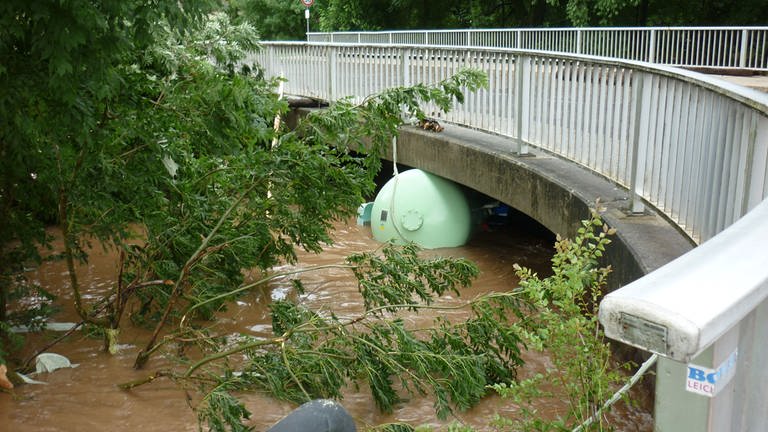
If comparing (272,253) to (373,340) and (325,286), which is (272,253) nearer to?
(325,286)

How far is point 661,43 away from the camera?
17.2 metres

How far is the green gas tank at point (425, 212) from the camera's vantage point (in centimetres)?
929

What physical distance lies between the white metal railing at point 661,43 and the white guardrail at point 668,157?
7.33 m

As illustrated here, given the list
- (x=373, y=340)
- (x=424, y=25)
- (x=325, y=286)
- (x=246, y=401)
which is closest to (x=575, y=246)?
(x=373, y=340)

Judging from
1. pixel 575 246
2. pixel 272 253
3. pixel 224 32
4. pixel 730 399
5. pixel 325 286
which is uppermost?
pixel 224 32

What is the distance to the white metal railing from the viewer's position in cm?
1563

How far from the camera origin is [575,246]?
335cm

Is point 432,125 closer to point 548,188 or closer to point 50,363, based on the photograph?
point 548,188

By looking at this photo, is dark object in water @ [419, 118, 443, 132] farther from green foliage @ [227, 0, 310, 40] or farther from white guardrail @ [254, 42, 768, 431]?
green foliage @ [227, 0, 310, 40]

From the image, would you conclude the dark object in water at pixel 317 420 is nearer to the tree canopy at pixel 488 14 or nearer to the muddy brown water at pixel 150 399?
the muddy brown water at pixel 150 399

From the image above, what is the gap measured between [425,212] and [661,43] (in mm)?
10244

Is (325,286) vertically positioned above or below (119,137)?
below

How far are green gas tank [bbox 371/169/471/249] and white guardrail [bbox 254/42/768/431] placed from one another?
0.85m

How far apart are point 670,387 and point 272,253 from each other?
5.65 meters
